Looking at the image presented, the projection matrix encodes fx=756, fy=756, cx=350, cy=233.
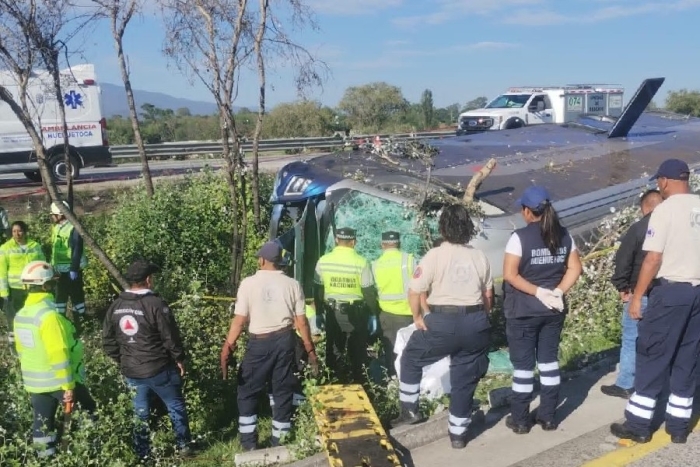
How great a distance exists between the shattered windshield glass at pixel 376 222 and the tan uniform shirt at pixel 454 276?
2334 mm

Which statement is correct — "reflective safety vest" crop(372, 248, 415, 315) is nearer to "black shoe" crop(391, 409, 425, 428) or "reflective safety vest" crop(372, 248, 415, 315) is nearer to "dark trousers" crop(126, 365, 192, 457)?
"black shoe" crop(391, 409, 425, 428)

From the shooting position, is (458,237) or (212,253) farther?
(212,253)

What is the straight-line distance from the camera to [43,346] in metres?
4.74

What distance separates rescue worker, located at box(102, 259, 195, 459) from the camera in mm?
5031

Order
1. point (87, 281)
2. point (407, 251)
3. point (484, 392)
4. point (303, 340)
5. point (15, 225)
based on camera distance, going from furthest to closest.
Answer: point (87, 281), point (15, 225), point (407, 251), point (484, 392), point (303, 340)

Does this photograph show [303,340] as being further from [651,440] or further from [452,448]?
[651,440]

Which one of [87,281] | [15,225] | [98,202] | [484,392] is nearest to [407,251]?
[484,392]

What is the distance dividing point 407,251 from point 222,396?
2202 mm

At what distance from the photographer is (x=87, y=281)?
1019cm

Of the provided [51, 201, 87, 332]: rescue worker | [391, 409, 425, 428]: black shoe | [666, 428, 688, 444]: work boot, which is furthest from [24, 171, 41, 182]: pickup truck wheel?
[666, 428, 688, 444]: work boot

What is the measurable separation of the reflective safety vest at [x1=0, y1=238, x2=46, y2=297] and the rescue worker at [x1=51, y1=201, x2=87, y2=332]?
675 millimetres

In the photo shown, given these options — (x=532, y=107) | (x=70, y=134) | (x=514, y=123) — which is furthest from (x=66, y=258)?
(x=532, y=107)

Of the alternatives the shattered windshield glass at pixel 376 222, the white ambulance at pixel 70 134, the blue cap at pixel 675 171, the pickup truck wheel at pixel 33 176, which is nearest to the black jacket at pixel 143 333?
the shattered windshield glass at pixel 376 222

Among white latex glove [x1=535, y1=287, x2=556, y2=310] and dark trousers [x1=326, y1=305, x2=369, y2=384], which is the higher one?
white latex glove [x1=535, y1=287, x2=556, y2=310]
